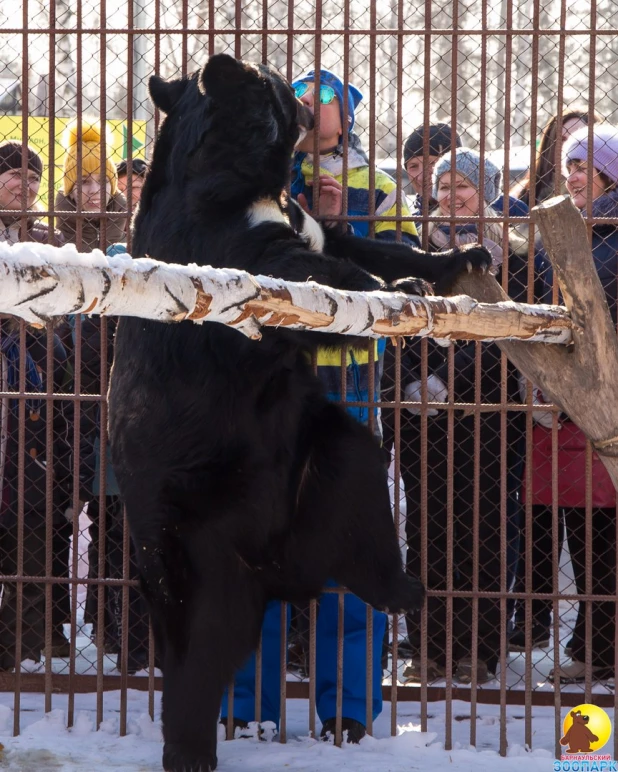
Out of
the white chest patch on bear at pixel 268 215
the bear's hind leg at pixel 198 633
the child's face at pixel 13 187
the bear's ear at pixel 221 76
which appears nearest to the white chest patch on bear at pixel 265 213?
the white chest patch on bear at pixel 268 215

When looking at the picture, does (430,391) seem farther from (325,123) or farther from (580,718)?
(580,718)

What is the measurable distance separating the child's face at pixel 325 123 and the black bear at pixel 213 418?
38 cm

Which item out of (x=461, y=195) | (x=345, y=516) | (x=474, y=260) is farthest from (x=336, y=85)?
(x=345, y=516)

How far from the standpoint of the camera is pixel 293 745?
3715mm

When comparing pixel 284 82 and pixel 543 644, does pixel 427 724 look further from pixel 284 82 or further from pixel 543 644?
pixel 284 82

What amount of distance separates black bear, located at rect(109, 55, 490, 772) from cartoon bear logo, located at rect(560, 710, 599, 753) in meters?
0.98

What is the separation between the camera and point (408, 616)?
4.53 m

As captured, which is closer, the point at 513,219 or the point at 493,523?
the point at 513,219

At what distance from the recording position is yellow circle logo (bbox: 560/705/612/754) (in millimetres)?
3320

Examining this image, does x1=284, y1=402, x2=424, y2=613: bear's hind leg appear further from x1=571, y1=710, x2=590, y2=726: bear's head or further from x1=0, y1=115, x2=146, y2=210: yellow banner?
x1=0, y1=115, x2=146, y2=210: yellow banner

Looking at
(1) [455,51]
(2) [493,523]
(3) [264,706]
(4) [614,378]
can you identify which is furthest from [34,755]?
(1) [455,51]

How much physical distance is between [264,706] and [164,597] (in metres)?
0.90

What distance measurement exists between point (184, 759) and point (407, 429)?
178 cm

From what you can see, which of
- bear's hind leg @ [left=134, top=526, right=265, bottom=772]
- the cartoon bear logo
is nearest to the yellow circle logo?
the cartoon bear logo
